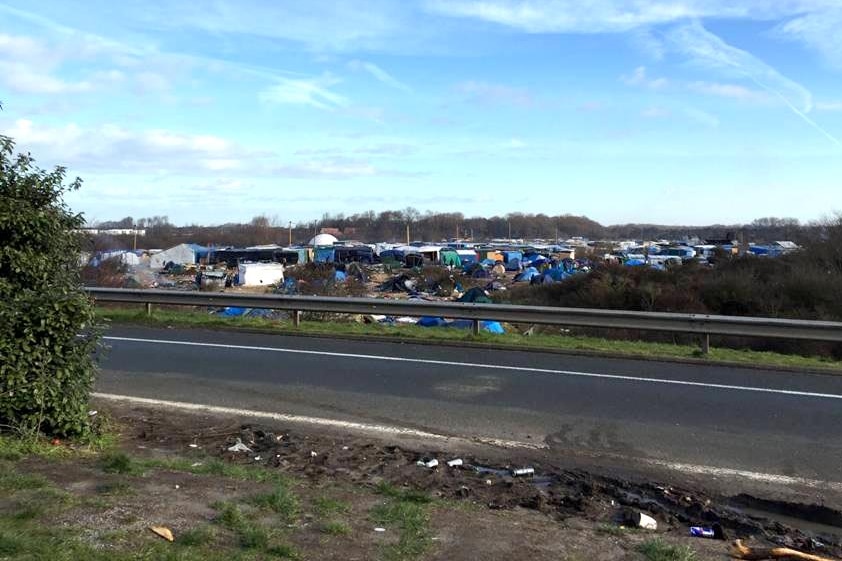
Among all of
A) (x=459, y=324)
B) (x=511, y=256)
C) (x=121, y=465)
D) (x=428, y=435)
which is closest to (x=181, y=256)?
(x=511, y=256)

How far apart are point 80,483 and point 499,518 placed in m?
2.78

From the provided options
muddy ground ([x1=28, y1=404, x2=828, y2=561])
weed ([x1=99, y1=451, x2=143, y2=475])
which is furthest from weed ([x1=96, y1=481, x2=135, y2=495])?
weed ([x1=99, y1=451, x2=143, y2=475])

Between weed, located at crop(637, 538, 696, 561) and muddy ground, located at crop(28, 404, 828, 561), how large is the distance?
0.07 meters

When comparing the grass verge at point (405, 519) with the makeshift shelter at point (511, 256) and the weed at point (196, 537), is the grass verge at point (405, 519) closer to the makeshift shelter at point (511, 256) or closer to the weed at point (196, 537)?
the weed at point (196, 537)

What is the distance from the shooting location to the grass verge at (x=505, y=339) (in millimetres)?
12188

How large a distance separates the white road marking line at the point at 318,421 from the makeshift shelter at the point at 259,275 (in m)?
48.9

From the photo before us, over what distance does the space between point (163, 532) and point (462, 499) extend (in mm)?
2102

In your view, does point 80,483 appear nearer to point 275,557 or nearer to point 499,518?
point 275,557

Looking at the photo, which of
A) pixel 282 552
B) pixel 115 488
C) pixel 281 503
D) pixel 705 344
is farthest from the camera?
pixel 705 344

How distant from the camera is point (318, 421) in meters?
7.60

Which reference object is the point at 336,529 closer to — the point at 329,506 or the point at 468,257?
the point at 329,506

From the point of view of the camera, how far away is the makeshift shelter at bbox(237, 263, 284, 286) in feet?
187

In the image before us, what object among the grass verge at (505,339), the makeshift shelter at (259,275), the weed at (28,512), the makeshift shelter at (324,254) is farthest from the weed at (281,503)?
the makeshift shelter at (324,254)

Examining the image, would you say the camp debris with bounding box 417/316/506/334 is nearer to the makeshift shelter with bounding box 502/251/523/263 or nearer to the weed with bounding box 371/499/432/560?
the weed with bounding box 371/499/432/560
